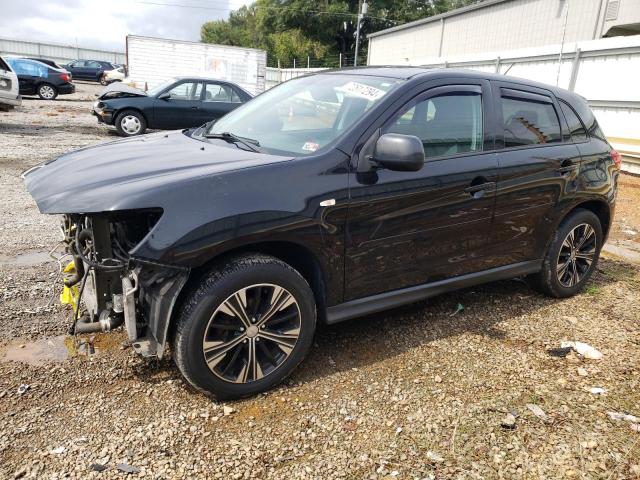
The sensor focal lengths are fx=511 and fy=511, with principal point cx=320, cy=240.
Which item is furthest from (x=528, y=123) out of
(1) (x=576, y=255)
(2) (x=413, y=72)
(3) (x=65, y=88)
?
(3) (x=65, y=88)

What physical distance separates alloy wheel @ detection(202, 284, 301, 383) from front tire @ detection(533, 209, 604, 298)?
8.20 feet

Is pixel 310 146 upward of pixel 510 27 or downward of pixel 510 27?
downward

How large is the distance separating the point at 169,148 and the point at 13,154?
804 cm

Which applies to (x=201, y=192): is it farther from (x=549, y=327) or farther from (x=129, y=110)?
(x=129, y=110)

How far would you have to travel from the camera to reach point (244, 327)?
276 cm

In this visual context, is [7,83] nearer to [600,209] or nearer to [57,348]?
[57,348]

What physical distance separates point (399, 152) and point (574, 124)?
2336 millimetres

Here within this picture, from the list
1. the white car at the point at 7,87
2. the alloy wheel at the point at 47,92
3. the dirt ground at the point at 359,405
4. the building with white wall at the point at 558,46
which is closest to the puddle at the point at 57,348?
the dirt ground at the point at 359,405

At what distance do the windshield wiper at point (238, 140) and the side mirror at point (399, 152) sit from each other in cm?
76

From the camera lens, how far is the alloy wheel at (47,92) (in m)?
21.1

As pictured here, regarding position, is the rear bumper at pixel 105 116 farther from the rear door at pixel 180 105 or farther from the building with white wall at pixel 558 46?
the building with white wall at pixel 558 46

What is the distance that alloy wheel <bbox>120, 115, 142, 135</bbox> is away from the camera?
12188 millimetres

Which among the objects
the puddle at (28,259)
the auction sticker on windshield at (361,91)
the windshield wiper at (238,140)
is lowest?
the puddle at (28,259)

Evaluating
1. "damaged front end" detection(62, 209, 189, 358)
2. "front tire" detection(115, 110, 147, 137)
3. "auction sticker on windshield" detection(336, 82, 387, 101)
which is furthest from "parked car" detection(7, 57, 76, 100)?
"damaged front end" detection(62, 209, 189, 358)
